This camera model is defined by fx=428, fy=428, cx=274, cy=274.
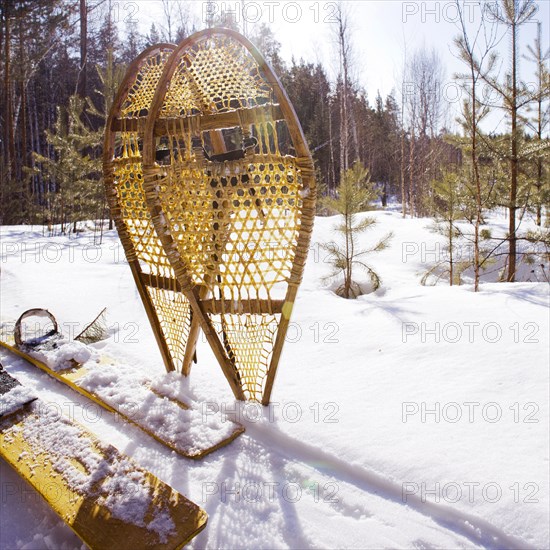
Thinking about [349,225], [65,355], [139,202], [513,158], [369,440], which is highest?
[513,158]

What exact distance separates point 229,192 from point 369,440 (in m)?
1.02

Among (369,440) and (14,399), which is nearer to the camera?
(369,440)

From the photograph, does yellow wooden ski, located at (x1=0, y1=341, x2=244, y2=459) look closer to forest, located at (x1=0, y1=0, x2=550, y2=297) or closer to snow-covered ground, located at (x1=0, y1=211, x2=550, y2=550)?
snow-covered ground, located at (x1=0, y1=211, x2=550, y2=550)

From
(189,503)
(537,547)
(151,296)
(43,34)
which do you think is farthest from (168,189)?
(43,34)

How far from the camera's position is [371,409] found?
1.74 metres

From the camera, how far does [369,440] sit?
1.54 metres

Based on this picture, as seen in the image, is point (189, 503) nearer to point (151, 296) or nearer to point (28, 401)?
point (28, 401)

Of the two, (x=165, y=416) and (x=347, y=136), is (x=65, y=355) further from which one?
(x=347, y=136)

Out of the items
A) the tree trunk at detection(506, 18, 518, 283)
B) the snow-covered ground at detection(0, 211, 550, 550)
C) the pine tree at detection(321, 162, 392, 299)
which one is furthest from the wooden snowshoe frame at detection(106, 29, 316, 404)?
the tree trunk at detection(506, 18, 518, 283)

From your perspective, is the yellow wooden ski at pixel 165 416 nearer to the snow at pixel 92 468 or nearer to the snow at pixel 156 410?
the snow at pixel 156 410

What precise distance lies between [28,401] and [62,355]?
50 centimetres

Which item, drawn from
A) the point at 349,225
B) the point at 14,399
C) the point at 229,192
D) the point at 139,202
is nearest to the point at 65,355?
the point at 14,399

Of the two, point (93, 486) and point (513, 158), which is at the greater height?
point (513, 158)

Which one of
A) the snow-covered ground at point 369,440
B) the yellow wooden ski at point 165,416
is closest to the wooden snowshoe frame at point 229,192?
the yellow wooden ski at point 165,416
